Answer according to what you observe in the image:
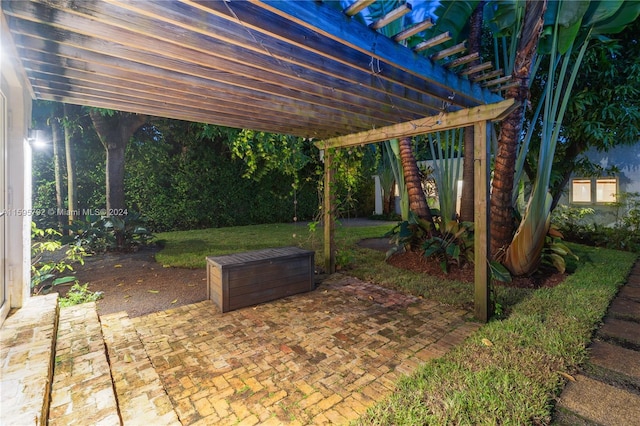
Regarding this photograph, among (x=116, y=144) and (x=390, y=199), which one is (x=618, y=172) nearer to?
(x=390, y=199)

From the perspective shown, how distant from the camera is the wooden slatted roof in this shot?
6.15ft

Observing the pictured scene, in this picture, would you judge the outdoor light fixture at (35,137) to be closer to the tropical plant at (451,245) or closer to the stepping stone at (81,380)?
the stepping stone at (81,380)

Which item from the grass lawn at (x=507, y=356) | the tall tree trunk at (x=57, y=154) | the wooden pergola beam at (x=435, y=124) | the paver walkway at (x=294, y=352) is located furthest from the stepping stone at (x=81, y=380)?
the tall tree trunk at (x=57, y=154)

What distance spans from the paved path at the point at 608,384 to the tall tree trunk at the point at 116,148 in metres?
8.88

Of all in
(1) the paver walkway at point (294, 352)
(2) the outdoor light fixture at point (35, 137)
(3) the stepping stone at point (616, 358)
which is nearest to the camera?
(1) the paver walkway at point (294, 352)

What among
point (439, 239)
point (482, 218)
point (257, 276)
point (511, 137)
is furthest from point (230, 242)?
point (511, 137)

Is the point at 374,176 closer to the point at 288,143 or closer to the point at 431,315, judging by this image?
the point at 288,143

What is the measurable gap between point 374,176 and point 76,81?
16261 millimetres

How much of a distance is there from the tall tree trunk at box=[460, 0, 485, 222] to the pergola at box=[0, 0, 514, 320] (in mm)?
2546

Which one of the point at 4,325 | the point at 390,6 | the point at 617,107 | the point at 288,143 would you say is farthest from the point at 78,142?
the point at 617,107

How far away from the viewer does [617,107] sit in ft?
23.0

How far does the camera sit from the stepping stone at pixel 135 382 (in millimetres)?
1927

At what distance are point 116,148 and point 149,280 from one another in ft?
15.2

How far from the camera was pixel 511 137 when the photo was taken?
4.77 m
